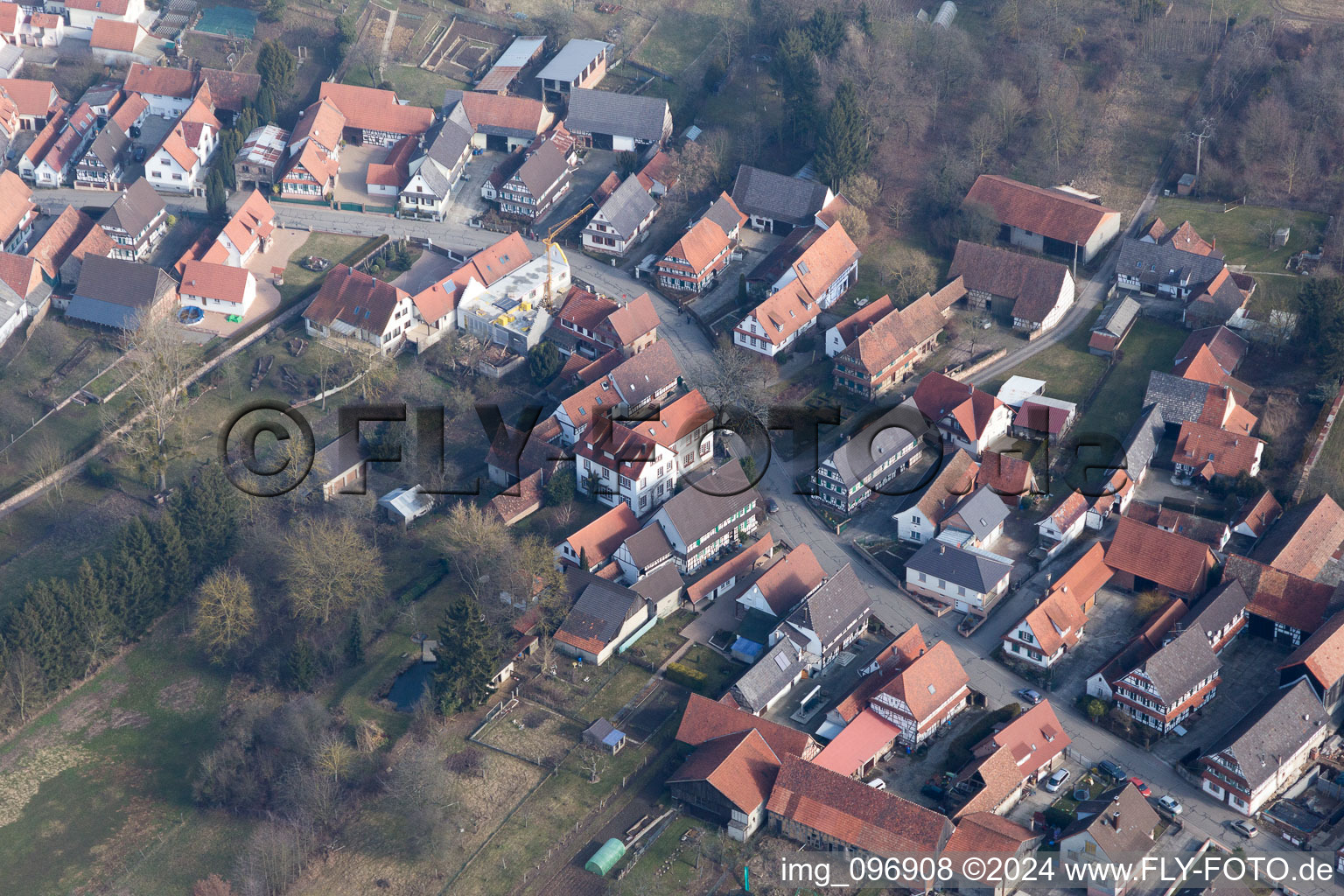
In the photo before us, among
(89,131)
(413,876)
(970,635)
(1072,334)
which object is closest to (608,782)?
(413,876)

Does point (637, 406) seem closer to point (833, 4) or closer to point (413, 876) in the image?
point (413, 876)

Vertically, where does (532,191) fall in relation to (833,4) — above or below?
below

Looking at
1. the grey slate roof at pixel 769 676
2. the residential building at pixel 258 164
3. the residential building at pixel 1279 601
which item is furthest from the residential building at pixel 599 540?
the residential building at pixel 258 164

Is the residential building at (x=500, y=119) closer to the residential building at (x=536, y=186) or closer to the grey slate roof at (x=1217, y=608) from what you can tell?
the residential building at (x=536, y=186)

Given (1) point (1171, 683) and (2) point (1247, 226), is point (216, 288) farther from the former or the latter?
(2) point (1247, 226)

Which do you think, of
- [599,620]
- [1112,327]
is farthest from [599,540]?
[1112,327]

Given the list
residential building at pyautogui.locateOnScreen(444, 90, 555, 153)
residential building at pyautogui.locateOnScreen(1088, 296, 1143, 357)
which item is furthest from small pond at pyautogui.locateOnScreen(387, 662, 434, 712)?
residential building at pyautogui.locateOnScreen(444, 90, 555, 153)
